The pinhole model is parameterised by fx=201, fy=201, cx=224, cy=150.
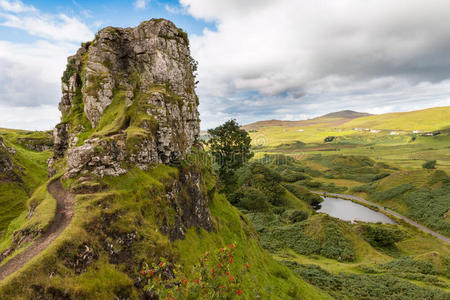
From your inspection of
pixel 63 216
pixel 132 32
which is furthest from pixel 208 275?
pixel 132 32

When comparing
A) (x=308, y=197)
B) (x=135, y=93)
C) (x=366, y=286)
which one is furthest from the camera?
(x=308, y=197)

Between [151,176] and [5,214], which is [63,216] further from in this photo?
[5,214]

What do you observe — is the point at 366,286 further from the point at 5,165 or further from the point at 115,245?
the point at 5,165

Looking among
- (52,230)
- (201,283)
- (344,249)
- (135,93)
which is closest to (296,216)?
(344,249)

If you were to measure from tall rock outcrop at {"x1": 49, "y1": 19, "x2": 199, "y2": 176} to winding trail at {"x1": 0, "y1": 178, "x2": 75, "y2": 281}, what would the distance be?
7.08m

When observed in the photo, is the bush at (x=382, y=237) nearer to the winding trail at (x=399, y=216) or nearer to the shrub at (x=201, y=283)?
the winding trail at (x=399, y=216)

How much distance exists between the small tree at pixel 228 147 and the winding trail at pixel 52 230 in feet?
118

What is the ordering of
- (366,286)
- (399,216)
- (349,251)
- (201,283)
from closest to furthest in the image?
(201,283) < (366,286) < (349,251) < (399,216)

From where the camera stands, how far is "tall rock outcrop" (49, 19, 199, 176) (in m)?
26.6

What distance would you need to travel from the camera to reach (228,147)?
52844 mm

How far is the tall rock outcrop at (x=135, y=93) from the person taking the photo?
87.4 ft

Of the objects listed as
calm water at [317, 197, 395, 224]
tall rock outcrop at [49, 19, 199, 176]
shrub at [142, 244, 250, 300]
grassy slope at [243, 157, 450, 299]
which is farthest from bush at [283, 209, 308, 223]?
shrub at [142, 244, 250, 300]

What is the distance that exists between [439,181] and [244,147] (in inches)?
4860

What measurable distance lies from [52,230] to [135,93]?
2445 centimetres
